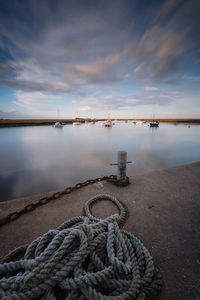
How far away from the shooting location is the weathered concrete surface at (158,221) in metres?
1.91

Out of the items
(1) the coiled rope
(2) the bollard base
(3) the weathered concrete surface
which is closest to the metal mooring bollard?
(2) the bollard base

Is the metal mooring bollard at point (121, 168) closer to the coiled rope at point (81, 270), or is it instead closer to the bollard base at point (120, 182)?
the bollard base at point (120, 182)

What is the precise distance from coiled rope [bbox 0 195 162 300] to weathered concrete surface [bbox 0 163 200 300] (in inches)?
12.2

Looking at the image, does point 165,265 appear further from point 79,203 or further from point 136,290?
point 79,203

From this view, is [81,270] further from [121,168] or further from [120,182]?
[121,168]

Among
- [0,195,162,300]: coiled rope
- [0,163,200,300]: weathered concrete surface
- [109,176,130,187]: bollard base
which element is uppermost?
[0,195,162,300]: coiled rope

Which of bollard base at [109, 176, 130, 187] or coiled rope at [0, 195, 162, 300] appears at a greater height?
coiled rope at [0, 195, 162, 300]

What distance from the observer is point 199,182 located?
183 inches

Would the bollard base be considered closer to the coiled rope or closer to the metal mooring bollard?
the metal mooring bollard

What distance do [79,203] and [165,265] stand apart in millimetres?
2024

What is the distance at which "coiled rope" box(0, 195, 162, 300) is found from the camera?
1436 mm

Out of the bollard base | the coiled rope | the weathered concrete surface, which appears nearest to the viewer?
the coiled rope

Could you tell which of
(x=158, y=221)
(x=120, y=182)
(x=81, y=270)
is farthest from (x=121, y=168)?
(x=81, y=270)

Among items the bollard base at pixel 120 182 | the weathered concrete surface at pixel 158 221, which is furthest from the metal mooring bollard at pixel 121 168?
the weathered concrete surface at pixel 158 221
